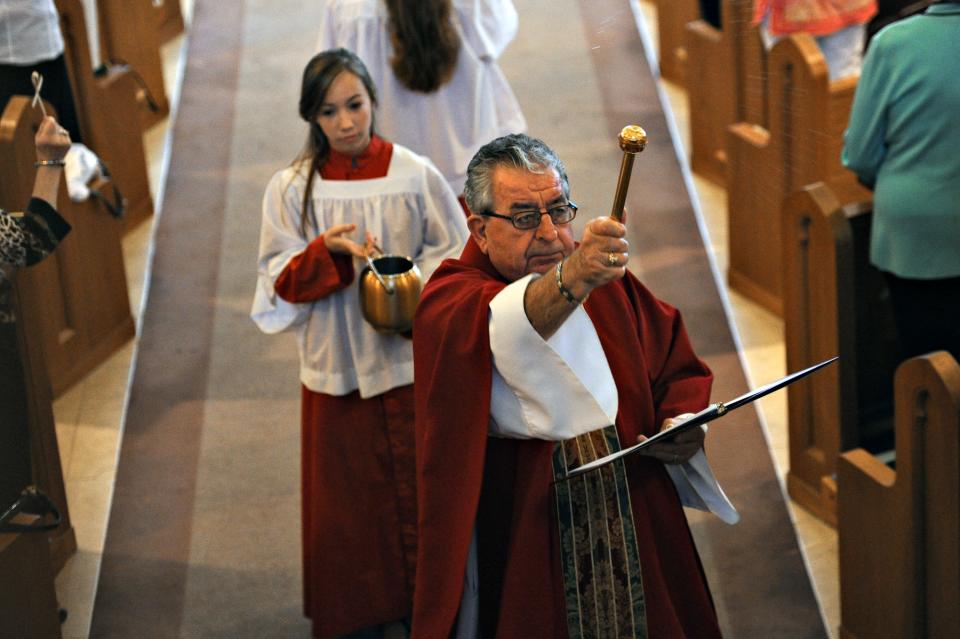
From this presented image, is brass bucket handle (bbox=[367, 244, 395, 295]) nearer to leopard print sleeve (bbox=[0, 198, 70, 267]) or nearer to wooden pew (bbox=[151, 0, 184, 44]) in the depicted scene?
leopard print sleeve (bbox=[0, 198, 70, 267])

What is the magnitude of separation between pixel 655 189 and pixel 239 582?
3.28 metres

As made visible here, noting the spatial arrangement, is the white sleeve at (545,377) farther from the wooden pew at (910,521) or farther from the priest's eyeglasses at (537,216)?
the wooden pew at (910,521)

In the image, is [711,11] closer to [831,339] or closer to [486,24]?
[486,24]

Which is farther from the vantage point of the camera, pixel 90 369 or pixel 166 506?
pixel 90 369

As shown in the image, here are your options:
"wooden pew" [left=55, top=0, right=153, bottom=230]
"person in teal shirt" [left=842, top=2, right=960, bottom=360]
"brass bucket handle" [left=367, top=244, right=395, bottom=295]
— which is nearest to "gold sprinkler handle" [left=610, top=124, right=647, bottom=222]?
"brass bucket handle" [left=367, top=244, right=395, bottom=295]

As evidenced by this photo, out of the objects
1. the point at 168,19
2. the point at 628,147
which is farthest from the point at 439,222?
the point at 168,19

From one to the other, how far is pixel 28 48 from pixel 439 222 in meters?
1.99

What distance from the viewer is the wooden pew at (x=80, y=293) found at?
5.33 metres

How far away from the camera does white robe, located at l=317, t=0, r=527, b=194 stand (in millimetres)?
4805

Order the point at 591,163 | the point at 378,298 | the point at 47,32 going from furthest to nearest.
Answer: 1. the point at 591,163
2. the point at 47,32
3. the point at 378,298

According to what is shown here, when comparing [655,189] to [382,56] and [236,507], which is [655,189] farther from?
[236,507]

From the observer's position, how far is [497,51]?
4.96 meters

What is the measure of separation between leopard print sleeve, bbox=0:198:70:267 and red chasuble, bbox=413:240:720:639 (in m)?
1.20

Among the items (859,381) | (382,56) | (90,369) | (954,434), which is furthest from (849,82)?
(90,369)
